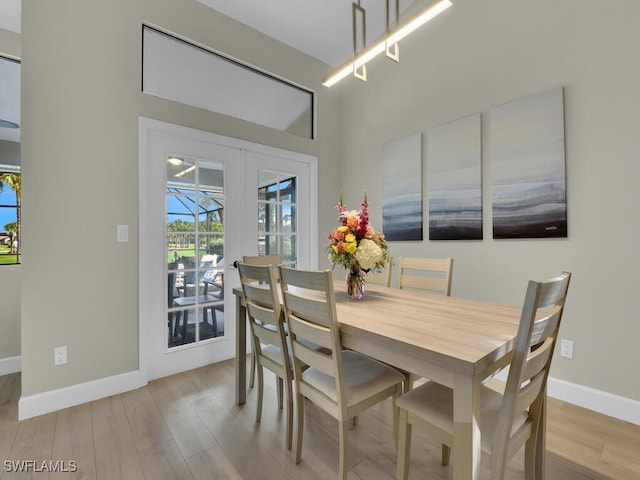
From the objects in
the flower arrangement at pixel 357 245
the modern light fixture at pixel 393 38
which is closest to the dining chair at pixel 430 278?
the flower arrangement at pixel 357 245

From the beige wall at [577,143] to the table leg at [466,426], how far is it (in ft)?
5.56

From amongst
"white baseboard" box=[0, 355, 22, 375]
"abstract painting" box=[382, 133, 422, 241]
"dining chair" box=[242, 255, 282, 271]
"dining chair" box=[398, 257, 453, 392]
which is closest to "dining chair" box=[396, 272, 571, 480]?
"dining chair" box=[398, 257, 453, 392]

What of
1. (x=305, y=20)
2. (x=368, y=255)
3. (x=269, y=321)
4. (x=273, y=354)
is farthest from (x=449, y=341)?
(x=305, y=20)

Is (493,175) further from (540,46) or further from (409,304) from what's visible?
(409,304)

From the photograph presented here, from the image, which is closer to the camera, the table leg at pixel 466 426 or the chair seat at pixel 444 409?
the table leg at pixel 466 426

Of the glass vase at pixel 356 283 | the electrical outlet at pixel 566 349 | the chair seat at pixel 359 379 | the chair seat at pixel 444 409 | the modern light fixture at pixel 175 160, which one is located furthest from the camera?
the modern light fixture at pixel 175 160

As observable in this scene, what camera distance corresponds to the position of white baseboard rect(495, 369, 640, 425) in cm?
181

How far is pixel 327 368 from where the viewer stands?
4.23 ft

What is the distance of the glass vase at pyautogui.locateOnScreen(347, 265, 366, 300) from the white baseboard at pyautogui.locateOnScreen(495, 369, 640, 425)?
1628 mm

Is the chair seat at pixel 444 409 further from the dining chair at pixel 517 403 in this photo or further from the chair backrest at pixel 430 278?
the chair backrest at pixel 430 278

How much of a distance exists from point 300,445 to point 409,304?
89 centimetres

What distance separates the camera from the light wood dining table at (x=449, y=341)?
0.89 meters

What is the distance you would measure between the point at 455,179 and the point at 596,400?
1.81m

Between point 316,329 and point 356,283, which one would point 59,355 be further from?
point 356,283
